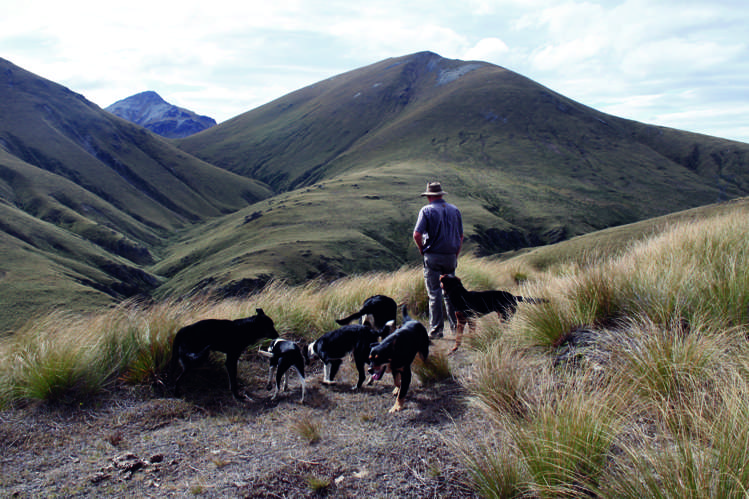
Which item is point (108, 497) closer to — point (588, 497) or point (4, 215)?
point (588, 497)

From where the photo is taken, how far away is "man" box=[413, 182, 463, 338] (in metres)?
7.76

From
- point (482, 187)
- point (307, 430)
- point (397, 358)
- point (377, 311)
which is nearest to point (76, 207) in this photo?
point (482, 187)

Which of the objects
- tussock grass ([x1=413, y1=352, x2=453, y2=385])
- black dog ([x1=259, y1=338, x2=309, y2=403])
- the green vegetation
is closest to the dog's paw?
tussock grass ([x1=413, y1=352, x2=453, y2=385])

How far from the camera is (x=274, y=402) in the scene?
5.56m

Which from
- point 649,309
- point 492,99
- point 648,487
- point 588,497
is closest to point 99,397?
point 588,497

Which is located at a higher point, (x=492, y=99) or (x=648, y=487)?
(x=492, y=99)

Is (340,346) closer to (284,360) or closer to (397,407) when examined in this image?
(284,360)

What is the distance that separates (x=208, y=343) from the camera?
577cm

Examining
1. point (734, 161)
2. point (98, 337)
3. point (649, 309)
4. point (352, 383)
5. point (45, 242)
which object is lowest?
point (45, 242)

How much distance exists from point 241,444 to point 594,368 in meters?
3.48

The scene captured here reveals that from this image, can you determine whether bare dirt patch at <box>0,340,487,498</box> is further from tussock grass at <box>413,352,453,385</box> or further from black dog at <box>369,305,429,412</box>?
black dog at <box>369,305,429,412</box>

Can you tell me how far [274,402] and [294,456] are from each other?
1.58 meters

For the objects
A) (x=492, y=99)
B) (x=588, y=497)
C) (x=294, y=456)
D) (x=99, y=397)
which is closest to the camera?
(x=588, y=497)

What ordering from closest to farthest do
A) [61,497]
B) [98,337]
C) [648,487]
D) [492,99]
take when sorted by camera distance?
1. [648,487]
2. [61,497]
3. [98,337]
4. [492,99]
